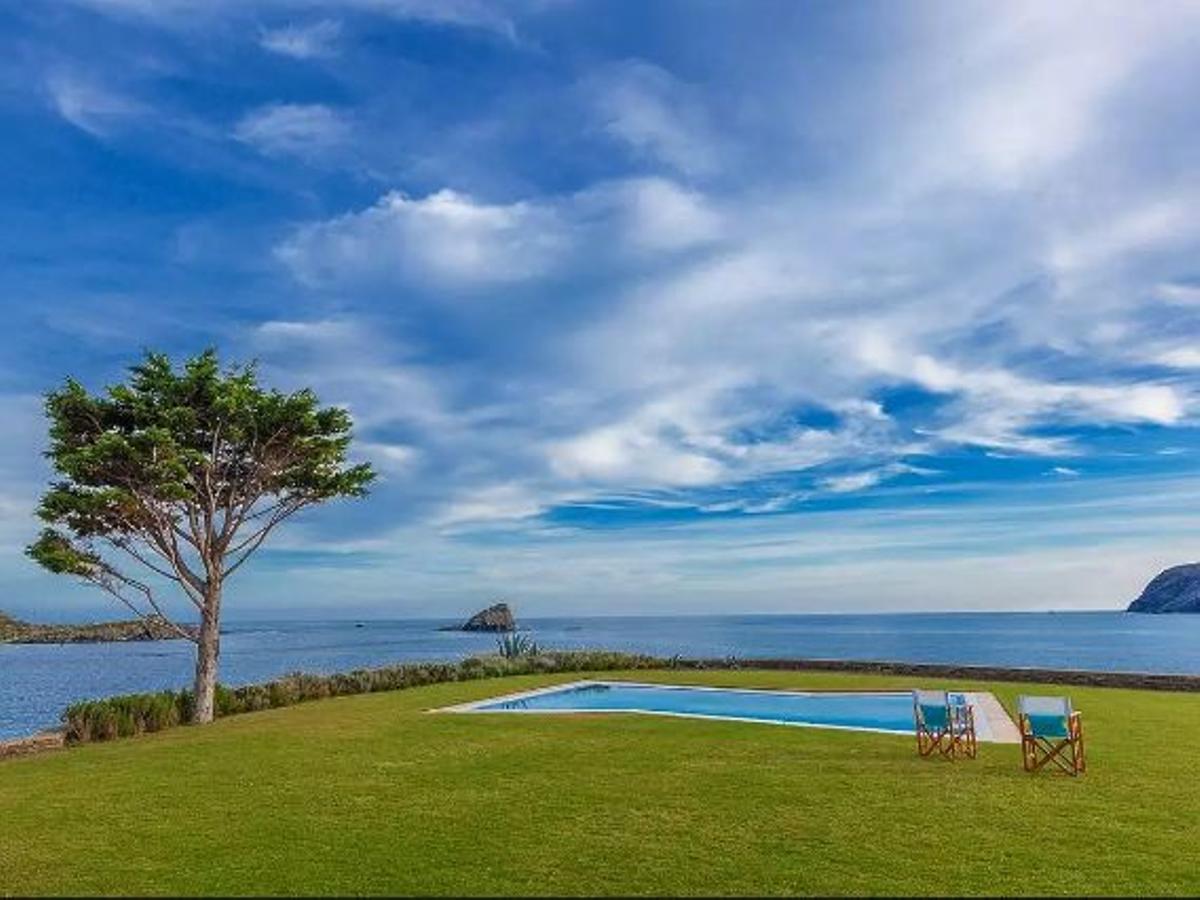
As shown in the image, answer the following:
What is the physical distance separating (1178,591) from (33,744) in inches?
8796

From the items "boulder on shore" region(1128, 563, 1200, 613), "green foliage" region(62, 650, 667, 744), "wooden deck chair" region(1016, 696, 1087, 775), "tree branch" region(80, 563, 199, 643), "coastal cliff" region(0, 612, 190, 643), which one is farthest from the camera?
"boulder on shore" region(1128, 563, 1200, 613)

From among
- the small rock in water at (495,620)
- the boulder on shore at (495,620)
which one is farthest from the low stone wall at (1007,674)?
the small rock in water at (495,620)

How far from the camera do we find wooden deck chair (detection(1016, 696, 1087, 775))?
31.0 ft

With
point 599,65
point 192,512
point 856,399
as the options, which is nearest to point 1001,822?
point 599,65

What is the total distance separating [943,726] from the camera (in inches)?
415

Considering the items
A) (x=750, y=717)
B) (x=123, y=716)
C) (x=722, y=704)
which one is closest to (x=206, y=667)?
(x=123, y=716)

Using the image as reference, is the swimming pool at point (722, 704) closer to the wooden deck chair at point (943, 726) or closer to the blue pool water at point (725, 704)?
the blue pool water at point (725, 704)

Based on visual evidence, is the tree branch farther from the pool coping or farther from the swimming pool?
the swimming pool

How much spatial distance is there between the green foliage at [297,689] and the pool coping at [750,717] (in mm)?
3035

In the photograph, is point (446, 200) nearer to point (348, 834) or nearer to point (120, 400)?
point (120, 400)

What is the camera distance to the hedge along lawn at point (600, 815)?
6078 millimetres

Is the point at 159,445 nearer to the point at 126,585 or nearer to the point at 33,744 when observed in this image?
the point at 126,585

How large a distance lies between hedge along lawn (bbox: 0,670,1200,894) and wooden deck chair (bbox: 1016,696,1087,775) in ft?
0.95

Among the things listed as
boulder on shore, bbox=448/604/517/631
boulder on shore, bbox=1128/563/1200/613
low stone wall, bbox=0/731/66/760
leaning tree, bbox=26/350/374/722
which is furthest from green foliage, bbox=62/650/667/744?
boulder on shore, bbox=1128/563/1200/613
